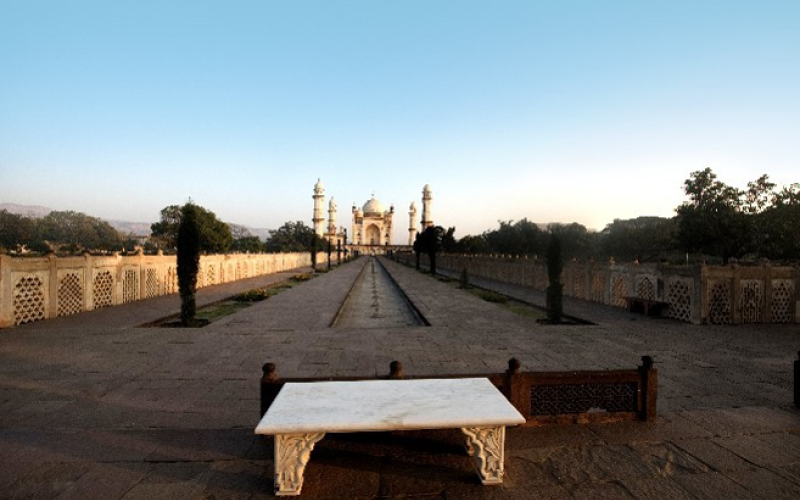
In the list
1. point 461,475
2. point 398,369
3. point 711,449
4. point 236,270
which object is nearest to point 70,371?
point 398,369

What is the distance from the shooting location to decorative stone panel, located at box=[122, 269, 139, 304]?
1448 centimetres

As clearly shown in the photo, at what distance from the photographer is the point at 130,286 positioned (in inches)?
586

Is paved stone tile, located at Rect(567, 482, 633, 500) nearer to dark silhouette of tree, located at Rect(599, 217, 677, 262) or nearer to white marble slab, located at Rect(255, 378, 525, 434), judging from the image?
white marble slab, located at Rect(255, 378, 525, 434)

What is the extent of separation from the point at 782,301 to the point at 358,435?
12.4 metres

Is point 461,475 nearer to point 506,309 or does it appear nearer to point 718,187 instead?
point 506,309

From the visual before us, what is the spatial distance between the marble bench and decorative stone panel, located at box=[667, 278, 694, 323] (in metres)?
9.97

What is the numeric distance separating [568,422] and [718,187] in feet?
152

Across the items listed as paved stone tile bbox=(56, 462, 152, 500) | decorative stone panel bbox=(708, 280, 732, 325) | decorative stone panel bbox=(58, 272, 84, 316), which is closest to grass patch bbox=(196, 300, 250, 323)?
decorative stone panel bbox=(58, 272, 84, 316)

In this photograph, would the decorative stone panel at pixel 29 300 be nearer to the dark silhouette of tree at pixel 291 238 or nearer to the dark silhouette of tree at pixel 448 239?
the dark silhouette of tree at pixel 448 239

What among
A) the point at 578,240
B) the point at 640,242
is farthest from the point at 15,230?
the point at 640,242

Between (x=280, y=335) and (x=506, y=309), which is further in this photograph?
(x=506, y=309)

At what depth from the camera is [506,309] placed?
13711 millimetres

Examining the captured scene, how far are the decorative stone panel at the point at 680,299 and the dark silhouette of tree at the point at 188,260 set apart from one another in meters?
12.2

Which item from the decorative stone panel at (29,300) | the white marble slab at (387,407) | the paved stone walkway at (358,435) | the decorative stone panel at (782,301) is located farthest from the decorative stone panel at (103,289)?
the decorative stone panel at (782,301)
